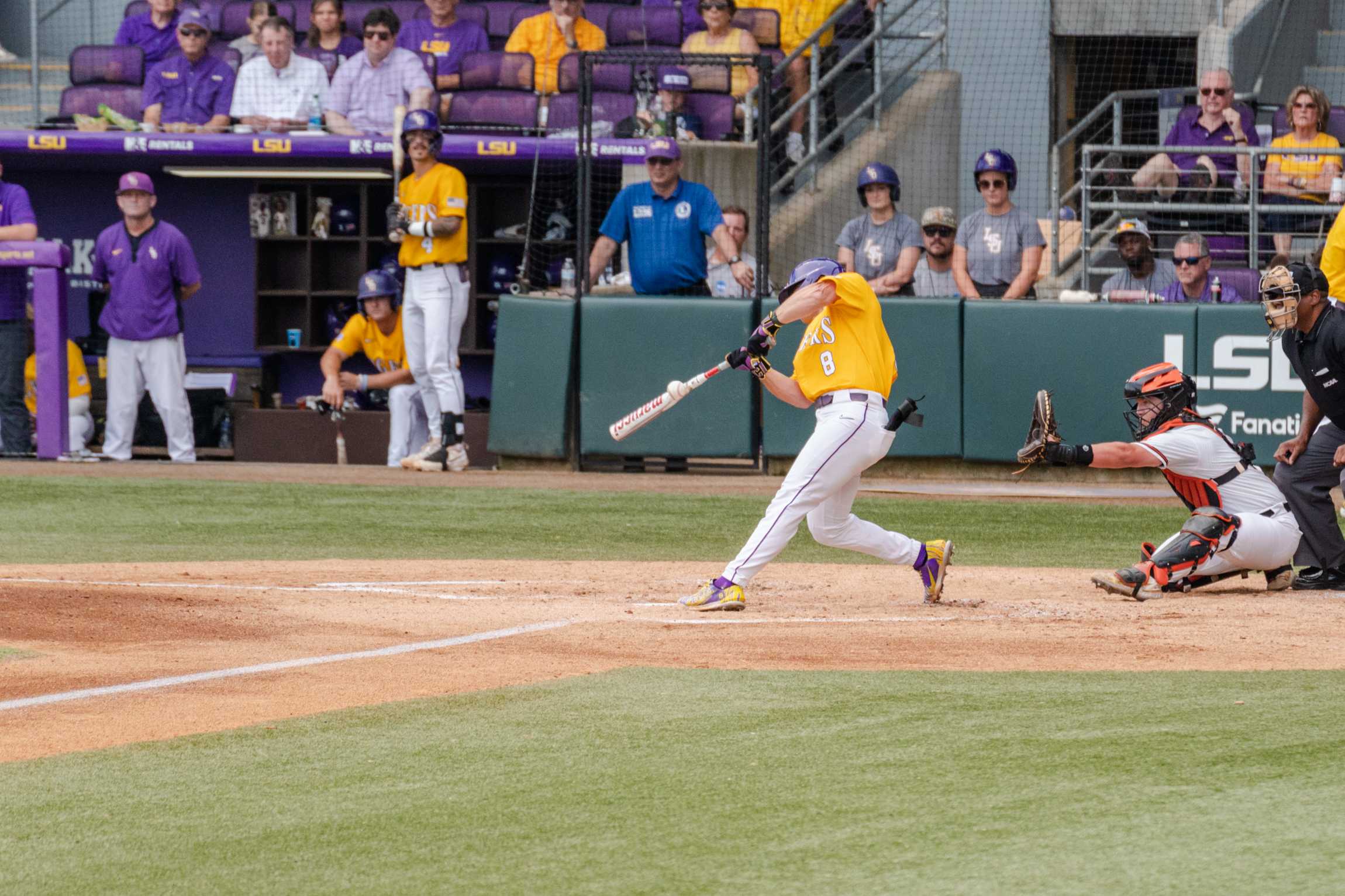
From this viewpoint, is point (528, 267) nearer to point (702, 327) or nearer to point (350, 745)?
point (702, 327)

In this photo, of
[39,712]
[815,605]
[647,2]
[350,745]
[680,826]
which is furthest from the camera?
[647,2]

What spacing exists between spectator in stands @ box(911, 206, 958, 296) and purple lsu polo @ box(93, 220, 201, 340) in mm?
5957

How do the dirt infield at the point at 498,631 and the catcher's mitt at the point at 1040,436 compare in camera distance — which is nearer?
the dirt infield at the point at 498,631

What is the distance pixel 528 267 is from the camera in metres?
15.1

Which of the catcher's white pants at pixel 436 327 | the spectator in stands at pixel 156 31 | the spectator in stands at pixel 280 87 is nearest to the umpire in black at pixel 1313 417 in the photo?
the catcher's white pants at pixel 436 327

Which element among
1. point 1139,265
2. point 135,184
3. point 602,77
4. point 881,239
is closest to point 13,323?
point 135,184

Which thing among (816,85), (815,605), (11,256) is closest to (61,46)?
(11,256)

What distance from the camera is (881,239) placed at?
1252 centimetres

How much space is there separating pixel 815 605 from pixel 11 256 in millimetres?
8375

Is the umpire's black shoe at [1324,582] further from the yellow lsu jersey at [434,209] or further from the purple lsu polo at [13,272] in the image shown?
the purple lsu polo at [13,272]

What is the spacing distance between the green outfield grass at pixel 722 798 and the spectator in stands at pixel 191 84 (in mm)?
10992

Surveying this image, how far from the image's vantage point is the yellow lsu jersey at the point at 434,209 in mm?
12266

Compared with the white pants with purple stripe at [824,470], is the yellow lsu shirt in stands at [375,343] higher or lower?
higher

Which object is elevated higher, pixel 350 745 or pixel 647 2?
pixel 647 2
